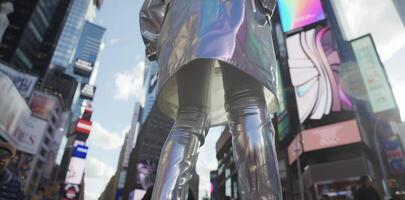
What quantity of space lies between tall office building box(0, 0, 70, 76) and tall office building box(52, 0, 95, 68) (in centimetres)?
2032

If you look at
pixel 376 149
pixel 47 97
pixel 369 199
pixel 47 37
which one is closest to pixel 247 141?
pixel 369 199

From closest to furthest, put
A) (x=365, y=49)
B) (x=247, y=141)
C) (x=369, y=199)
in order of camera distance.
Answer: (x=247, y=141)
(x=369, y=199)
(x=365, y=49)

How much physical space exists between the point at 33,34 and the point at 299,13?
44516 mm

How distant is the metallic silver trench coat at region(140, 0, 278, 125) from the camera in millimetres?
1099

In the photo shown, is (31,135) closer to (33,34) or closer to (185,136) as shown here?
(33,34)

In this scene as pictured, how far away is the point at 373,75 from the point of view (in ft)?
64.4

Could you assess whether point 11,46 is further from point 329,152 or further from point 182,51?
point 182,51

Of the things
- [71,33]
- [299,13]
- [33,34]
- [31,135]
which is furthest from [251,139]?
[71,33]

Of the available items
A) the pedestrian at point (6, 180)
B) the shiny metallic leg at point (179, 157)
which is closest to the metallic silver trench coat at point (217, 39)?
the shiny metallic leg at point (179, 157)

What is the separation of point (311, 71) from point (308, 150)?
19.8ft

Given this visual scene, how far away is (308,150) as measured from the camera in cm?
1822

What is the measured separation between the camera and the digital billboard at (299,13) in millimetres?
21234

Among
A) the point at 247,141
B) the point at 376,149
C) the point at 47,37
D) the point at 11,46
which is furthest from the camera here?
the point at 47,37

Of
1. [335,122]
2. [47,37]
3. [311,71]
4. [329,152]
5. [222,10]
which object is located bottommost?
[222,10]
